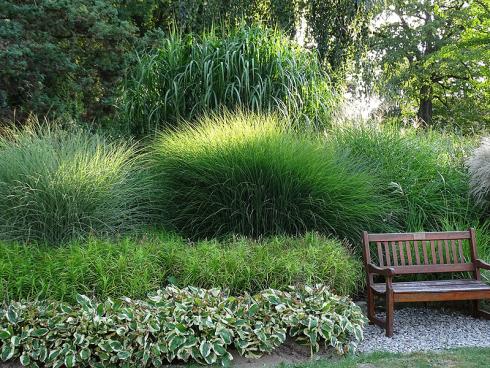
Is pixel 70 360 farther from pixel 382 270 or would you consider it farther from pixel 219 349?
pixel 382 270

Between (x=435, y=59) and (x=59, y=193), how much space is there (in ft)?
66.0

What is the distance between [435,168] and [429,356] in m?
3.61

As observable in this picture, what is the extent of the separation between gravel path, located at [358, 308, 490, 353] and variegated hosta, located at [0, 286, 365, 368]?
575 millimetres

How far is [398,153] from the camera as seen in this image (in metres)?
7.44

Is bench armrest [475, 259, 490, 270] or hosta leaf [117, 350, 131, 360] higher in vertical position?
bench armrest [475, 259, 490, 270]

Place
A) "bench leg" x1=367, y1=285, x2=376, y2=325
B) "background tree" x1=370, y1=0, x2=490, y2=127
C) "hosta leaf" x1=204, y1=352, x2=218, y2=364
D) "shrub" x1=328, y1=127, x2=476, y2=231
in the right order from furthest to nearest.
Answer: "background tree" x1=370, y1=0, x2=490, y2=127 < "shrub" x1=328, y1=127, x2=476, y2=231 < "bench leg" x1=367, y1=285, x2=376, y2=325 < "hosta leaf" x1=204, y1=352, x2=218, y2=364

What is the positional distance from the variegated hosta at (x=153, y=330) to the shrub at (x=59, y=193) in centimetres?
121

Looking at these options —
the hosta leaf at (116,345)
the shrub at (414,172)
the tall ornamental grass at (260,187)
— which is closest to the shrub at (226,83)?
the shrub at (414,172)

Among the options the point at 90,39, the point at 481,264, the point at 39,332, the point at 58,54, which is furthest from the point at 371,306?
the point at 90,39

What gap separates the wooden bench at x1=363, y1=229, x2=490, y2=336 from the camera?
4.86 m

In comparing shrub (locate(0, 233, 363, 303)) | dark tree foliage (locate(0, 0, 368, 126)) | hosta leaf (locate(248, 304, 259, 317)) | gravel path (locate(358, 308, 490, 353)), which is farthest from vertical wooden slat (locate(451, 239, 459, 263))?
dark tree foliage (locate(0, 0, 368, 126))

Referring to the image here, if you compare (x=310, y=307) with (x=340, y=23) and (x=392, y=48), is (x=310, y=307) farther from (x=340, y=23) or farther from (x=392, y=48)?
(x=392, y=48)

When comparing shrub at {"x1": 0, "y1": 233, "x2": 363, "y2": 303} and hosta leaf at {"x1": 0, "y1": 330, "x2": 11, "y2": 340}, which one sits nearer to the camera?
hosta leaf at {"x1": 0, "y1": 330, "x2": 11, "y2": 340}

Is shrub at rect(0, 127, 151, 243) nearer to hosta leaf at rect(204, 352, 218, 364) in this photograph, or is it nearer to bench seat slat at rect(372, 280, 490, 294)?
hosta leaf at rect(204, 352, 218, 364)
